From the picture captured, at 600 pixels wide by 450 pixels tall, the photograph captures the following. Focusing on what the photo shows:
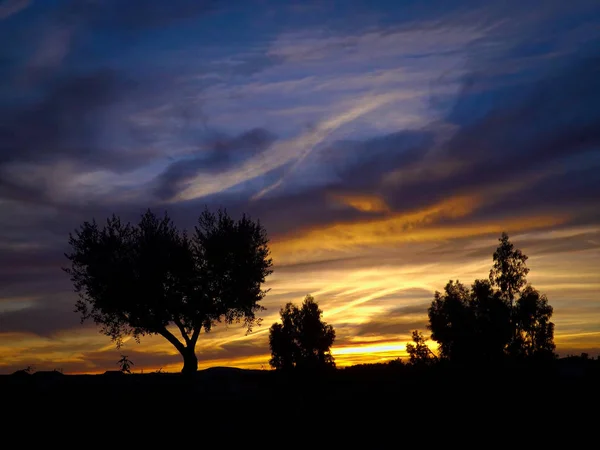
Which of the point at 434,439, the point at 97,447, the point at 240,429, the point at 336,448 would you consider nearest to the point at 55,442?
the point at 97,447

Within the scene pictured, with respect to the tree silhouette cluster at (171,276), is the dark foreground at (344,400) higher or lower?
lower

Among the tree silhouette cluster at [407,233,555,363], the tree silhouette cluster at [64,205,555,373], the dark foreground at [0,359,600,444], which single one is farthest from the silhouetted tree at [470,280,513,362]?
the dark foreground at [0,359,600,444]

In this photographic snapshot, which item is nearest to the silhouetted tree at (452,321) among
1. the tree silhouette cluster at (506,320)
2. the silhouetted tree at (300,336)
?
the tree silhouette cluster at (506,320)

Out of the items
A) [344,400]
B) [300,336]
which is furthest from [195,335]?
[300,336]

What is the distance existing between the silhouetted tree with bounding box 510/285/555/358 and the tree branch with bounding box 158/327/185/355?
4429 centimetres

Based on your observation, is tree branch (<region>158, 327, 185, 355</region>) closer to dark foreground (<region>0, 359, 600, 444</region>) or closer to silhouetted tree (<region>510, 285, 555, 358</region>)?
dark foreground (<region>0, 359, 600, 444</region>)

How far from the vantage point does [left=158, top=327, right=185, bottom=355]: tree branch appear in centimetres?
5284

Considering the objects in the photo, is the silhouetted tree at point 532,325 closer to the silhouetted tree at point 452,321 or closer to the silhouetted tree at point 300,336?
the silhouetted tree at point 452,321

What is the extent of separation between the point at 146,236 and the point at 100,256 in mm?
4443

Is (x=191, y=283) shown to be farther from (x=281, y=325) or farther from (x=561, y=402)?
(x=281, y=325)

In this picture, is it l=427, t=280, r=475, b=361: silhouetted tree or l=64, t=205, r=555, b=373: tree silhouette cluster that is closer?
l=64, t=205, r=555, b=373: tree silhouette cluster

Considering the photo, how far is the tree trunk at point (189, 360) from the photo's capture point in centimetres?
5200

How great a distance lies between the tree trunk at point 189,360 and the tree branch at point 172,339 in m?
0.34

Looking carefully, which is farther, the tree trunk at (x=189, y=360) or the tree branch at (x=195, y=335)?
the tree branch at (x=195, y=335)
